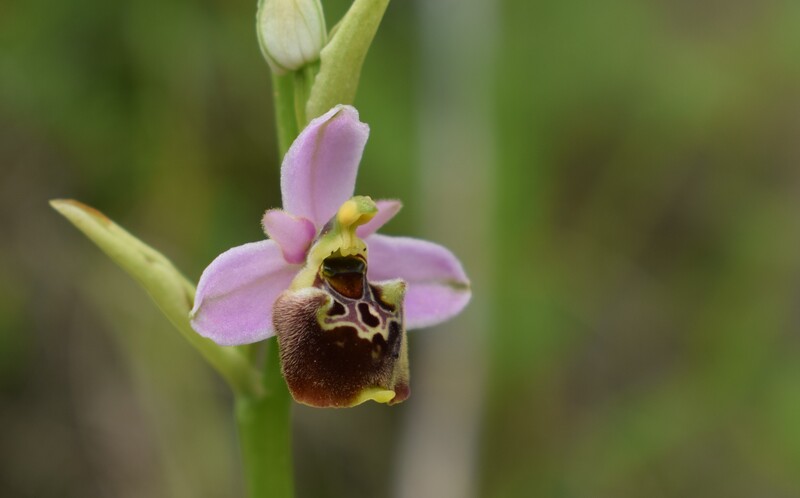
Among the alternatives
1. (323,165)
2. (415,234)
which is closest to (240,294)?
(323,165)

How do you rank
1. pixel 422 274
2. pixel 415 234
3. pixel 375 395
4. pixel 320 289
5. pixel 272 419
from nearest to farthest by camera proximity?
pixel 375 395 → pixel 320 289 → pixel 272 419 → pixel 422 274 → pixel 415 234

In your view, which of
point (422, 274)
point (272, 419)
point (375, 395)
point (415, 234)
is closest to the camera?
point (375, 395)

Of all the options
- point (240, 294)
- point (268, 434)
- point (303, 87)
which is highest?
point (303, 87)

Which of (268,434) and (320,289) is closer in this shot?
(320,289)

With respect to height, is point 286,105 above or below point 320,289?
above

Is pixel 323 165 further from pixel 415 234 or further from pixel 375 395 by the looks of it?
pixel 415 234

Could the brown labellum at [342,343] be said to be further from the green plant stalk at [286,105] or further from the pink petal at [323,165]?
the green plant stalk at [286,105]

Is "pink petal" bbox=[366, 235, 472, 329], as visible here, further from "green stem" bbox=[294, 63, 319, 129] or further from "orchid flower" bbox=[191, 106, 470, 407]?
"green stem" bbox=[294, 63, 319, 129]

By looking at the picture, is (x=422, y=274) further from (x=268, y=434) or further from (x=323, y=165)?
(x=268, y=434)
